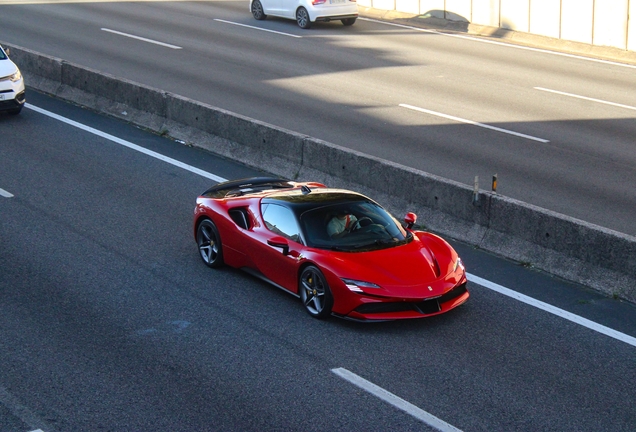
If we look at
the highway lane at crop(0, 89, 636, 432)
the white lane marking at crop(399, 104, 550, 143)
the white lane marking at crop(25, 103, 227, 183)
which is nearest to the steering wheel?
the highway lane at crop(0, 89, 636, 432)

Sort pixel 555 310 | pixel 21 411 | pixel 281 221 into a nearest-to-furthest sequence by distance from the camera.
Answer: pixel 21 411 < pixel 555 310 < pixel 281 221

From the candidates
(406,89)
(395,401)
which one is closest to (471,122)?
(406,89)

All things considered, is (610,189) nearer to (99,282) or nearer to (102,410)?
(99,282)

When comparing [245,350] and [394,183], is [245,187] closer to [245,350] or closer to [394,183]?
[394,183]

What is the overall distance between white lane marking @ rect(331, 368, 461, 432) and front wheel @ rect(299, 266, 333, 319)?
1.18 meters

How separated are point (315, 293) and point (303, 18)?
21.4 m

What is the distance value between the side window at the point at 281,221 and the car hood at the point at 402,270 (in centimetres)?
74

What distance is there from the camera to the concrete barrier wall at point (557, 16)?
24.1m

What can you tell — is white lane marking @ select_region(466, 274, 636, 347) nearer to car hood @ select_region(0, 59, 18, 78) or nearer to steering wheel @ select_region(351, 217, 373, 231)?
steering wheel @ select_region(351, 217, 373, 231)

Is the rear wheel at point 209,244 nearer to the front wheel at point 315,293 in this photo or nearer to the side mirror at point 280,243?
the side mirror at point 280,243

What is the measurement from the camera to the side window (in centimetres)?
983

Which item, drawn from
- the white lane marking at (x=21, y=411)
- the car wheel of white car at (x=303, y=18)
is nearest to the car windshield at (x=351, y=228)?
the white lane marking at (x=21, y=411)

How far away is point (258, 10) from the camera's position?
101ft

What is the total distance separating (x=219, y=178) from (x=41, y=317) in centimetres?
589
